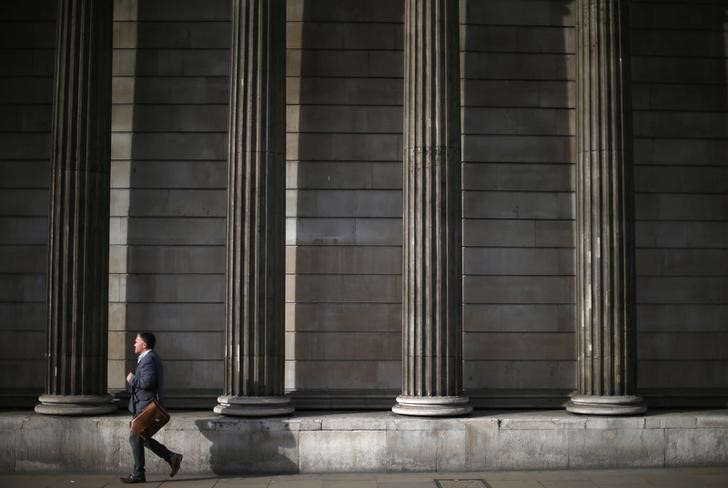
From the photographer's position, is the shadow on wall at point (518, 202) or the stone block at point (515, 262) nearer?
the shadow on wall at point (518, 202)

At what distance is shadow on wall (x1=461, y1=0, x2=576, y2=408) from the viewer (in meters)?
15.9

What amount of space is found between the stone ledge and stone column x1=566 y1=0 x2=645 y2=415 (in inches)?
26.6

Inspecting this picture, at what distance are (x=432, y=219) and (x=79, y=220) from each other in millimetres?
6644

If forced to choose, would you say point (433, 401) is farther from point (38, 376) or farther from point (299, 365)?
point (38, 376)

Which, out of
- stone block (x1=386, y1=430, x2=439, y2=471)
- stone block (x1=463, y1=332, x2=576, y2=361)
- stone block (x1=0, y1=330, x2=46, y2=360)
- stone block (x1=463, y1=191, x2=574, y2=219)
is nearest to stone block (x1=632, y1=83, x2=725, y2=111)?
stone block (x1=463, y1=191, x2=574, y2=219)

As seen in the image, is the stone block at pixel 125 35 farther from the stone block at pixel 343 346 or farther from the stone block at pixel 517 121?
the stone block at pixel 517 121

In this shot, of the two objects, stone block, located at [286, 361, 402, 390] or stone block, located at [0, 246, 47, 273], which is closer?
stone block, located at [286, 361, 402, 390]

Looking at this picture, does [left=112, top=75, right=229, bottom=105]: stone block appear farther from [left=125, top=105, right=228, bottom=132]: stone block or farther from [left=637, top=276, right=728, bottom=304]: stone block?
[left=637, top=276, right=728, bottom=304]: stone block

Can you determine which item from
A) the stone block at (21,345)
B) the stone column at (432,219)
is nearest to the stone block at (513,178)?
the stone column at (432,219)

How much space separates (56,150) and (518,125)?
9496mm

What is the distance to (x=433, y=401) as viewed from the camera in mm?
13516

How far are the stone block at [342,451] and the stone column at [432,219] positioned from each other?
774 millimetres

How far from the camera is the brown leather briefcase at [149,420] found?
39.3ft

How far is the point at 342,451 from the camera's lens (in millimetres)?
13359
